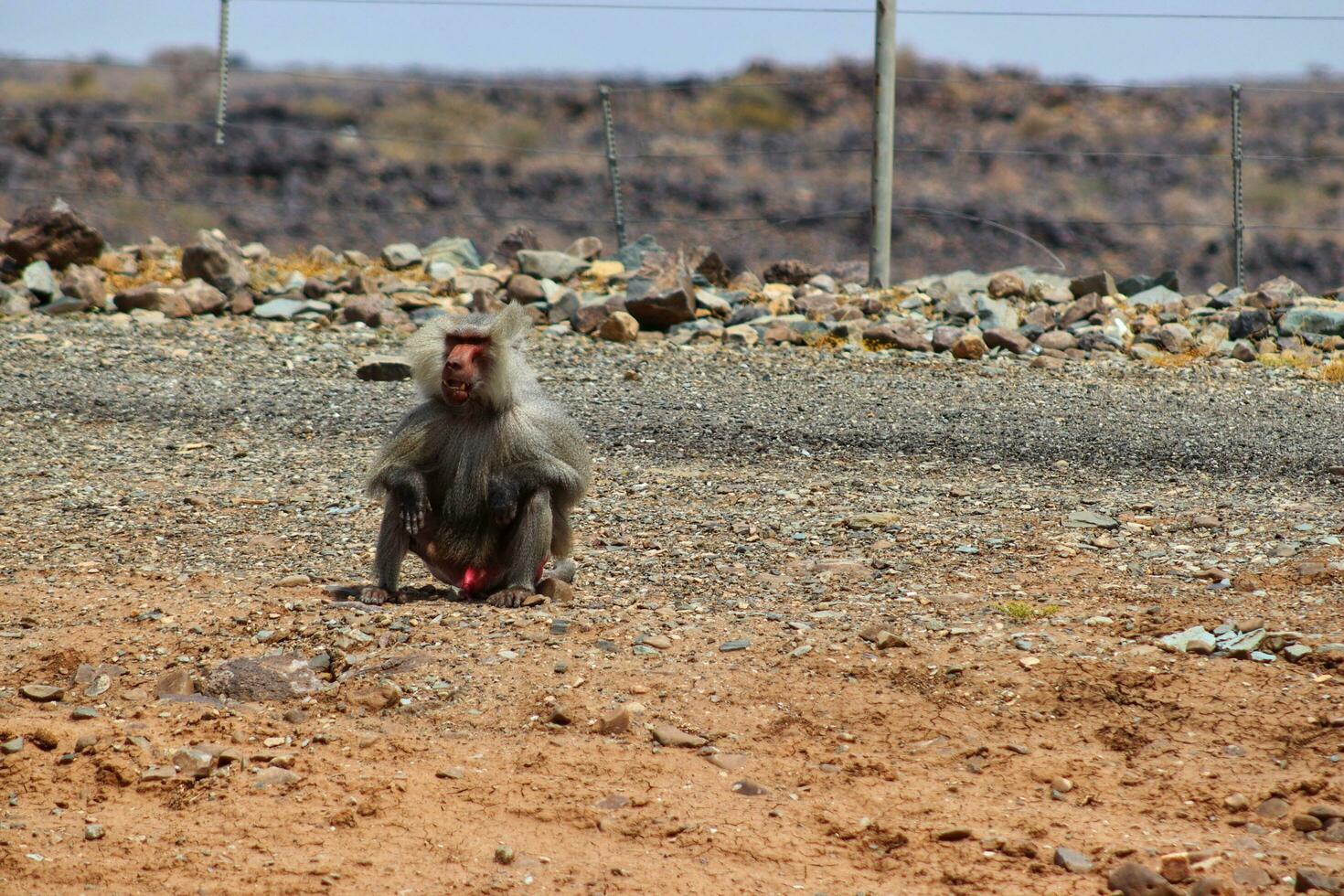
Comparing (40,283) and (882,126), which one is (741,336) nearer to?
(882,126)

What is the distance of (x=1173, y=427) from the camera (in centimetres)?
915

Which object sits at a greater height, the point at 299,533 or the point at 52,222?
the point at 52,222

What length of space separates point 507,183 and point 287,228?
6490mm

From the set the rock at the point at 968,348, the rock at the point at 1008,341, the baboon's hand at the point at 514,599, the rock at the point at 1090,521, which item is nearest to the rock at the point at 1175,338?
the rock at the point at 1008,341

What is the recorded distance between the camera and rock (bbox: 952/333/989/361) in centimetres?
1113

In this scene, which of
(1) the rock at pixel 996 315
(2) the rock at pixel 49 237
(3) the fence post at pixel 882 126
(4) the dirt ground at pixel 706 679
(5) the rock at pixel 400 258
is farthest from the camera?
(5) the rock at pixel 400 258

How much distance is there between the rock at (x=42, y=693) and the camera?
205 inches

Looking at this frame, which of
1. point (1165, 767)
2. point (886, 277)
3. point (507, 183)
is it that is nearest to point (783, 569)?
point (1165, 767)

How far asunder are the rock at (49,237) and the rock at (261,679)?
8.85 m

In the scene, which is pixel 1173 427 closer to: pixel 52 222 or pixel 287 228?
pixel 52 222

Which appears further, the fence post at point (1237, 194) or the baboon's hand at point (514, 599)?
the fence post at point (1237, 194)

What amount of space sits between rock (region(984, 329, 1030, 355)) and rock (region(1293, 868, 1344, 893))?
7485 mm

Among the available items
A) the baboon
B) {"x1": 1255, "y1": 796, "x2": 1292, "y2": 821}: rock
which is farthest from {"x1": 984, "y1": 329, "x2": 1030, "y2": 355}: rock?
{"x1": 1255, "y1": 796, "x2": 1292, "y2": 821}: rock

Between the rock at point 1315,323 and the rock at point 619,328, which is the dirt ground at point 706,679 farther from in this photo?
the rock at point 1315,323
